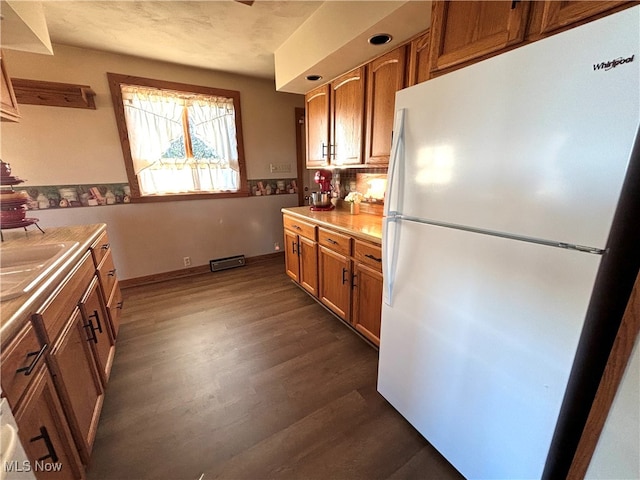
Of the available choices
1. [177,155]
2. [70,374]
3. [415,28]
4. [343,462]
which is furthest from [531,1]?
[177,155]

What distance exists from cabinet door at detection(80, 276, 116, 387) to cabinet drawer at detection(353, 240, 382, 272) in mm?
1658

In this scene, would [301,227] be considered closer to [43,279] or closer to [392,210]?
[392,210]

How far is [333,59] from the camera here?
1.99 metres

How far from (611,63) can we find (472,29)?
0.63 metres

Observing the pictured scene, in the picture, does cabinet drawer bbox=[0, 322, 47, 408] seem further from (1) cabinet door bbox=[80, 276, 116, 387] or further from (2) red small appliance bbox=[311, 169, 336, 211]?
(2) red small appliance bbox=[311, 169, 336, 211]

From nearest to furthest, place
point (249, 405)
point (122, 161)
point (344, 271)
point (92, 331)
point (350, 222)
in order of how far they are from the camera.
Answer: point (92, 331) < point (249, 405) < point (344, 271) < point (350, 222) < point (122, 161)

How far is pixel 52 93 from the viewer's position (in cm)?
243

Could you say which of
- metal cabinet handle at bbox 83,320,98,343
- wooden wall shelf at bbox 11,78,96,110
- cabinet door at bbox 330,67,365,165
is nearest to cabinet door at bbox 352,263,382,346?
cabinet door at bbox 330,67,365,165

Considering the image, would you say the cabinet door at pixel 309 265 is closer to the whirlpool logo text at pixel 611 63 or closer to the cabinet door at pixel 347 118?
the cabinet door at pixel 347 118

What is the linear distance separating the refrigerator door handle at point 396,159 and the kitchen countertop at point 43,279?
1390 mm

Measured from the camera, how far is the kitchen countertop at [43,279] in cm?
76

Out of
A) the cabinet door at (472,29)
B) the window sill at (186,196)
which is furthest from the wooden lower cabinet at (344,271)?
the window sill at (186,196)

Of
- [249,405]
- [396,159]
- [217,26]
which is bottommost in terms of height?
[249,405]

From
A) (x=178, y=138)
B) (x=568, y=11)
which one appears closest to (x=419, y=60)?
(x=568, y=11)
